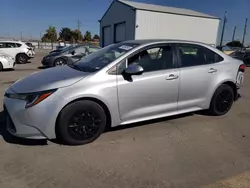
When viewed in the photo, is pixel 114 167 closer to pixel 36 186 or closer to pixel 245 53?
pixel 36 186

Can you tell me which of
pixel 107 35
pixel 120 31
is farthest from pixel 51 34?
pixel 120 31

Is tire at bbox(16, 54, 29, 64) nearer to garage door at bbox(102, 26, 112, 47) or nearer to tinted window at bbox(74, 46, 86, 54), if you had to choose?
tinted window at bbox(74, 46, 86, 54)

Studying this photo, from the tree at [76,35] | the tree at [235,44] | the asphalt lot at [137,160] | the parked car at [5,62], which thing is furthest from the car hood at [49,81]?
the tree at [76,35]

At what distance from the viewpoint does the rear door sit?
3885mm

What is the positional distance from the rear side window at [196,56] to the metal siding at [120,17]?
21.3 metres

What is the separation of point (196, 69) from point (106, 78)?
1731mm

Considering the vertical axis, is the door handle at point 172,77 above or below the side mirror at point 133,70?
below

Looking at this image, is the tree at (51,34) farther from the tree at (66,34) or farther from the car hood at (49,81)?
the car hood at (49,81)

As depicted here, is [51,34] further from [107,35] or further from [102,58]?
[102,58]

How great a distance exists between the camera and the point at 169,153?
3086 mm

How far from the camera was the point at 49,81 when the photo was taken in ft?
10.2

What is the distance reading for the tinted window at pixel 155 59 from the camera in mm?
3562

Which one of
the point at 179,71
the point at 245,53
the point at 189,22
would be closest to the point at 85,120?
the point at 179,71

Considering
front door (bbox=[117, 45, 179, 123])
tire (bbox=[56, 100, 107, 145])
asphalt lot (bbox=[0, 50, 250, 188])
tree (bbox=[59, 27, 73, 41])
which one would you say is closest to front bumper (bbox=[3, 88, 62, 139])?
tire (bbox=[56, 100, 107, 145])
